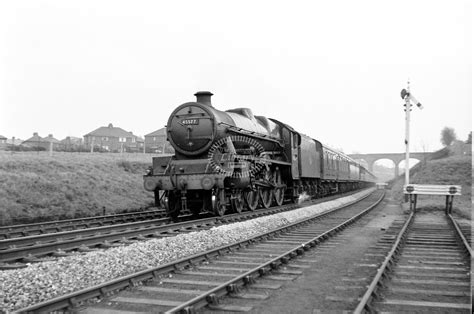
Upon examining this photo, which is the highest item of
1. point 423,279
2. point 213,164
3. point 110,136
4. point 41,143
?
point 110,136

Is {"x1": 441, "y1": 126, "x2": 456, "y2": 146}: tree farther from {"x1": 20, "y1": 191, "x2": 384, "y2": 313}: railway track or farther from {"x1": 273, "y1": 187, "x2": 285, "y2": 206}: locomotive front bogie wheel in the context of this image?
{"x1": 20, "y1": 191, "x2": 384, "y2": 313}: railway track


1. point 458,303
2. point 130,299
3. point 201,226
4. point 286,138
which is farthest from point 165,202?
point 458,303

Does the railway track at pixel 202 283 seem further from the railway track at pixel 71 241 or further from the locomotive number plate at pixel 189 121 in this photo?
the locomotive number plate at pixel 189 121

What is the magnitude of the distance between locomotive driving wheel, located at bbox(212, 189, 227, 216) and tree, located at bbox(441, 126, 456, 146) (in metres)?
73.0

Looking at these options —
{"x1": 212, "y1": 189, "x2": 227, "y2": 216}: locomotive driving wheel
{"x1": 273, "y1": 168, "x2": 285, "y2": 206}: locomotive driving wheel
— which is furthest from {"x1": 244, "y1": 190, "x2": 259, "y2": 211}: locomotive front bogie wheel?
{"x1": 212, "y1": 189, "x2": 227, "y2": 216}: locomotive driving wheel

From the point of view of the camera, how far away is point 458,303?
506cm

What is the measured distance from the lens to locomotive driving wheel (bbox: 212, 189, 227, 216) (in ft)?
40.9

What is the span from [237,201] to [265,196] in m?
2.59

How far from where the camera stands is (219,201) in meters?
12.7

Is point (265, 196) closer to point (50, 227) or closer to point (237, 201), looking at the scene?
point (237, 201)

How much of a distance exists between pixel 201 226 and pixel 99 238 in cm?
289

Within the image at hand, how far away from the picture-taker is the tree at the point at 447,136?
75.6 m

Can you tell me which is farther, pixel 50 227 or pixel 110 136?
pixel 110 136

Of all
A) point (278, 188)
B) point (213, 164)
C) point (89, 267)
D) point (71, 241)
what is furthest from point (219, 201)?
point (89, 267)
